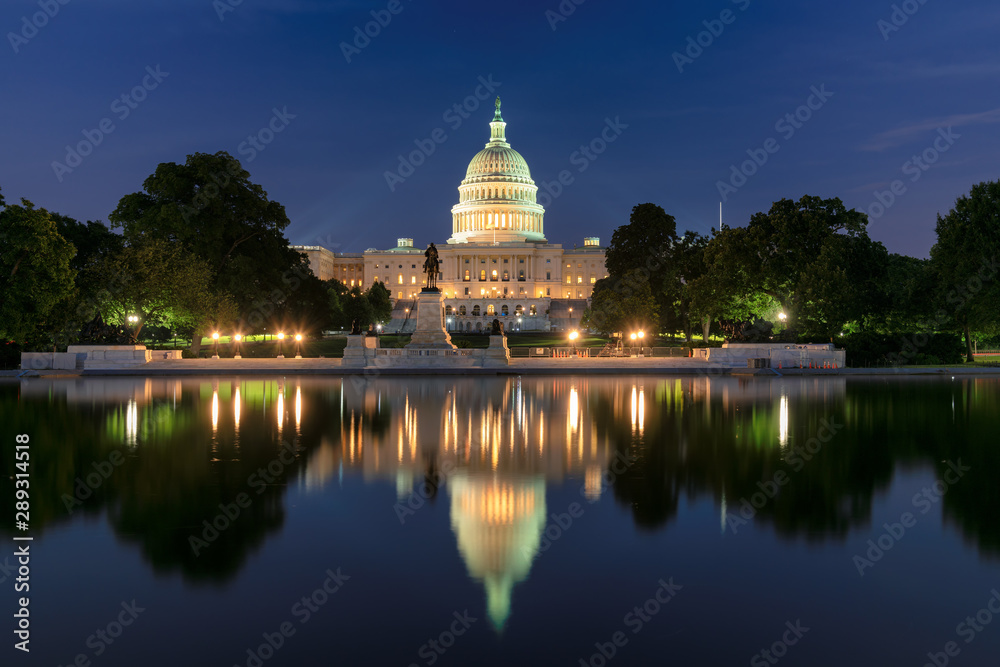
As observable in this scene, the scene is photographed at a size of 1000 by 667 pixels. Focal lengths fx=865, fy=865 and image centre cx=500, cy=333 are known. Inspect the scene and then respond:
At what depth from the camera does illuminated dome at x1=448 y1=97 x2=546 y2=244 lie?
167 metres

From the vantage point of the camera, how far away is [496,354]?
4984cm

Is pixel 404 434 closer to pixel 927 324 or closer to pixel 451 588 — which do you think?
pixel 451 588

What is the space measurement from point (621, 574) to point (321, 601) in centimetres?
343

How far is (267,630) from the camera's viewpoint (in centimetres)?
849

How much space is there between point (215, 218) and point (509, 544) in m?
55.9

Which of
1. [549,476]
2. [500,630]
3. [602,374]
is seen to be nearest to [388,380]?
[602,374]
